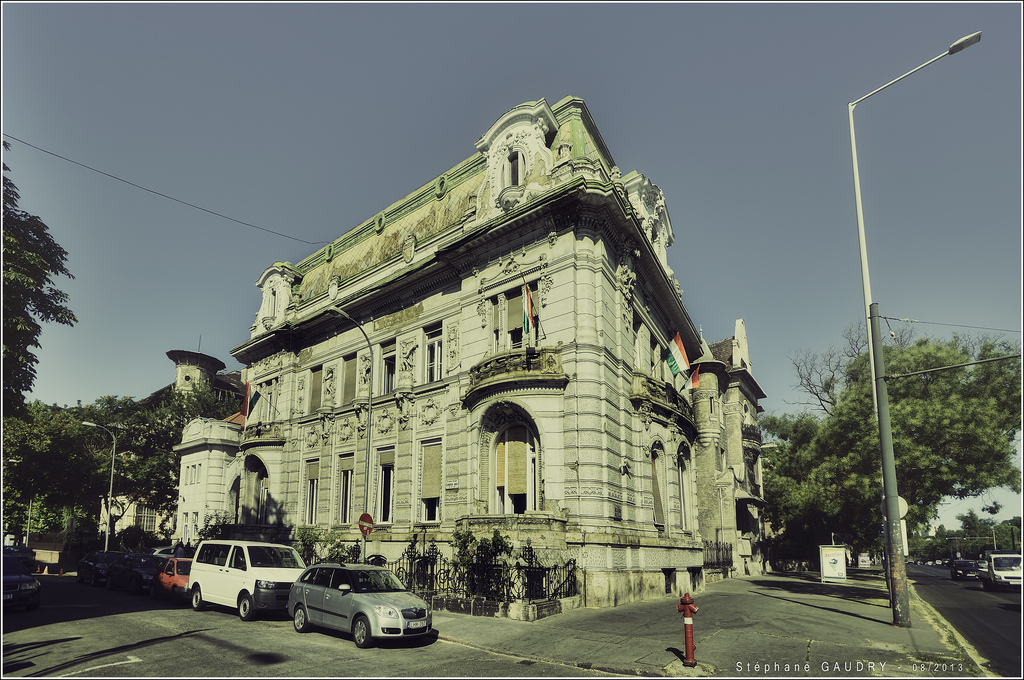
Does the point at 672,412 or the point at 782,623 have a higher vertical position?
the point at 672,412

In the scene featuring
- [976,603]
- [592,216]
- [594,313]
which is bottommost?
[976,603]

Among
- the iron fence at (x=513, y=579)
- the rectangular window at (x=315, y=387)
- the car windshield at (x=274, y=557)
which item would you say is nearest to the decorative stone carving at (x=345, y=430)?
the rectangular window at (x=315, y=387)

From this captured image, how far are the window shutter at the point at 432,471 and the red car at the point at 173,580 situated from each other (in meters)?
9.21

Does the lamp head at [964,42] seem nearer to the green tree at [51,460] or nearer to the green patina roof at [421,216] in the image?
the green patina roof at [421,216]

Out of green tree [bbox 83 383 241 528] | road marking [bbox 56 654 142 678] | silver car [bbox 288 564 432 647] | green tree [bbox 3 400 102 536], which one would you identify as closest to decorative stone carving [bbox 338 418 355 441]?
silver car [bbox 288 564 432 647]

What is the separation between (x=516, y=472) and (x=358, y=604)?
32.1 ft

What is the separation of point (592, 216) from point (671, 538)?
13776 millimetres

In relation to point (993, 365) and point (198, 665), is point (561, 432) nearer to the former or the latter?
point (198, 665)

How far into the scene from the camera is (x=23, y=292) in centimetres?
1834

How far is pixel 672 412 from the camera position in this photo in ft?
91.6

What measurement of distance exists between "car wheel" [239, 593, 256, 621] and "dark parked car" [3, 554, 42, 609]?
655 cm

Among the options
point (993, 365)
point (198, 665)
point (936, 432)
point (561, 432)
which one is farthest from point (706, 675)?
point (993, 365)

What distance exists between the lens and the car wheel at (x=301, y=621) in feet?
52.0

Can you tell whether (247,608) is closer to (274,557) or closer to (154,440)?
(274,557)
